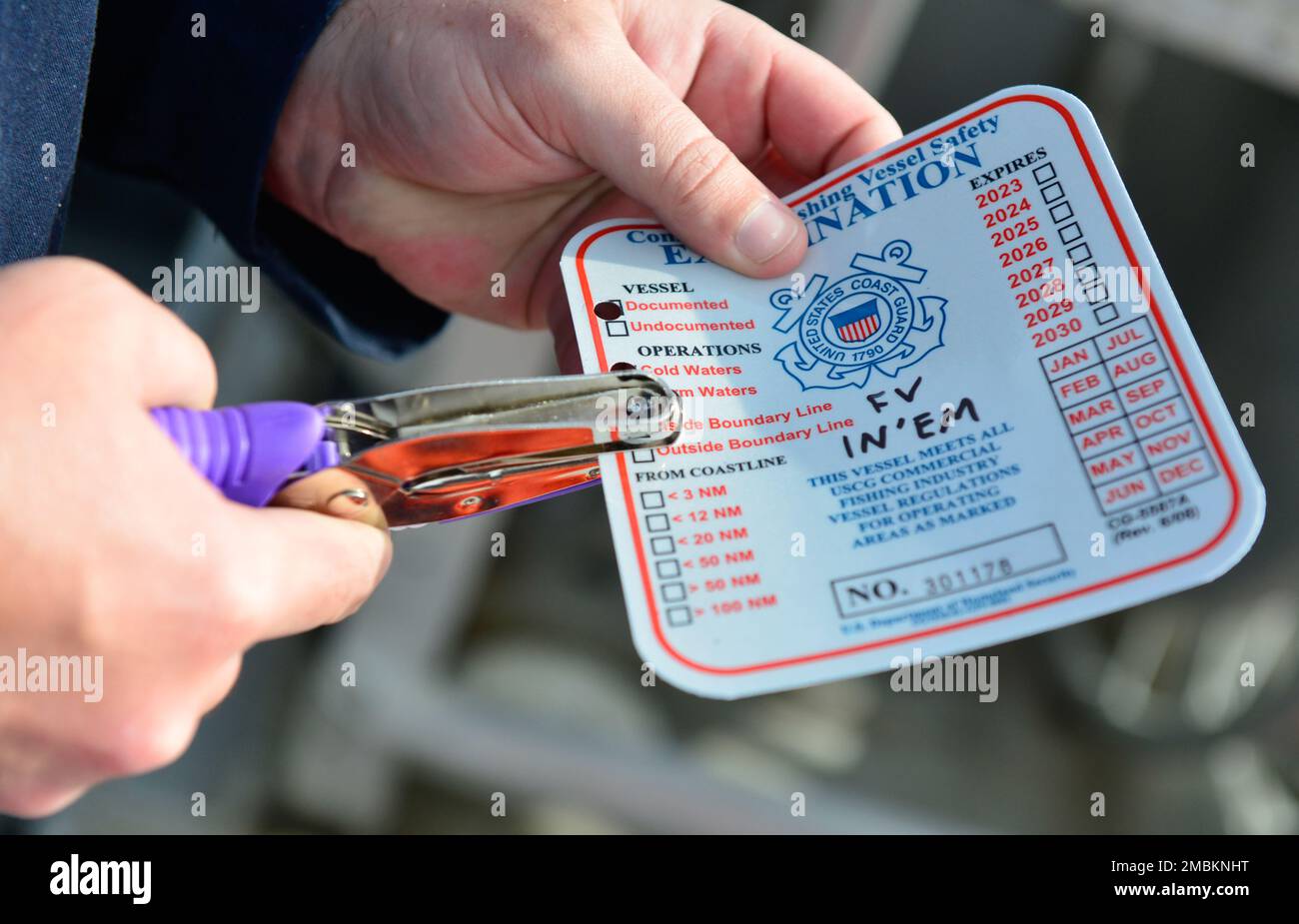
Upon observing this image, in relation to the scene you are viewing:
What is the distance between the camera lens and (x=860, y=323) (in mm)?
587

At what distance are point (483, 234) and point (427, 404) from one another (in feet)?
1.03

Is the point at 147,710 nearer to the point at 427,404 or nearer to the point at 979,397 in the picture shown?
the point at 427,404

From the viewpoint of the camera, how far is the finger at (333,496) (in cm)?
48

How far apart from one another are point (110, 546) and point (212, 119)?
42 centimetres

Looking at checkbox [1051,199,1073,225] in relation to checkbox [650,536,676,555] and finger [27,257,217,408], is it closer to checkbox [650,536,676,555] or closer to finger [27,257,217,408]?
checkbox [650,536,676,555]

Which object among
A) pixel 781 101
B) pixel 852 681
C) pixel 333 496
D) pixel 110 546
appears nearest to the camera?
pixel 110 546

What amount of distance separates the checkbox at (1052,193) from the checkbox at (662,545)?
0.92ft

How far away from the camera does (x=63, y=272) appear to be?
1.36 ft

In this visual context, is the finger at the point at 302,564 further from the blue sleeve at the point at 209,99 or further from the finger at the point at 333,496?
the blue sleeve at the point at 209,99

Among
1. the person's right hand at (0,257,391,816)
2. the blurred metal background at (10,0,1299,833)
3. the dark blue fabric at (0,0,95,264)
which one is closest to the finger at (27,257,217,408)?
the person's right hand at (0,257,391,816)

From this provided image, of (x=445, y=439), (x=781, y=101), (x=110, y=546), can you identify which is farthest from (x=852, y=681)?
(x=110, y=546)

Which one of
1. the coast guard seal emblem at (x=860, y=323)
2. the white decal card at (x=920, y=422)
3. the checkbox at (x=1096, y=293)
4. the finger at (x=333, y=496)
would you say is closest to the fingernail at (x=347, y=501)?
the finger at (x=333, y=496)

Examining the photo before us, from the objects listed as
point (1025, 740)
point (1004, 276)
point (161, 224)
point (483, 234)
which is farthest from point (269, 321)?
point (1025, 740)

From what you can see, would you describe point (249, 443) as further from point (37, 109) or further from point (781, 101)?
point (781, 101)
